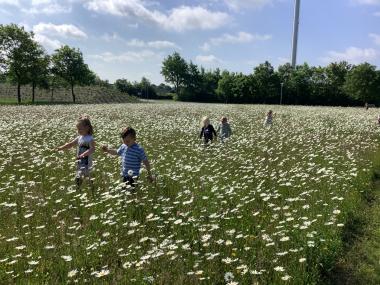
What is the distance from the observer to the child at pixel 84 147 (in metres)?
9.36

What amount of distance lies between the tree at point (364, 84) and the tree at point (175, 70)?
5425 centimetres

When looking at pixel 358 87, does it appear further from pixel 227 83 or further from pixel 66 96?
pixel 66 96

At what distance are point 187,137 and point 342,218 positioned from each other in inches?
487

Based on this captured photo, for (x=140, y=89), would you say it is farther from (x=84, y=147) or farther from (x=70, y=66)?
(x=84, y=147)

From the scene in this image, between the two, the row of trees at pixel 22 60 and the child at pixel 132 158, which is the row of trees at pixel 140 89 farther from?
the child at pixel 132 158

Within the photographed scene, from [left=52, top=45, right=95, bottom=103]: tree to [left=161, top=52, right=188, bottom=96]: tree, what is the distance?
52757 mm

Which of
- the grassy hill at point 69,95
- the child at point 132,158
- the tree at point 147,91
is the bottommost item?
the child at point 132,158

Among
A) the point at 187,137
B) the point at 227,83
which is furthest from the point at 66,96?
the point at 187,137

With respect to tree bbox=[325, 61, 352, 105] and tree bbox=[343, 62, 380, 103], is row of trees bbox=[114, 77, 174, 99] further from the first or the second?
tree bbox=[343, 62, 380, 103]

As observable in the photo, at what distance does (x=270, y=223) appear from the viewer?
7.48 meters

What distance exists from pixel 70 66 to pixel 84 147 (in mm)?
79676

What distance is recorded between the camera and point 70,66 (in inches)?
3332

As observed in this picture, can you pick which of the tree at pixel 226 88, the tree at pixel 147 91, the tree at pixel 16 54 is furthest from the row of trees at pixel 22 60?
the tree at pixel 147 91

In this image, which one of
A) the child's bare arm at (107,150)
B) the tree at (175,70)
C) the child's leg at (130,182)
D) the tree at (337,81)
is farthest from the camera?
the tree at (175,70)
